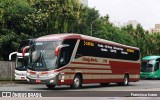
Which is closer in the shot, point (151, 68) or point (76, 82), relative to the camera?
point (76, 82)

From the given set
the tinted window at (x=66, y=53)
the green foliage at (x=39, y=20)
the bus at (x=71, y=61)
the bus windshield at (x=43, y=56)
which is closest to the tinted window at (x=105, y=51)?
the bus at (x=71, y=61)

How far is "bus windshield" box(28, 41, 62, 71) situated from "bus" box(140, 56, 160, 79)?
1181 inches

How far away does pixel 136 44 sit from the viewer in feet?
251

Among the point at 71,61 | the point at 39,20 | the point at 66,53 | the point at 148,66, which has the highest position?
the point at 39,20

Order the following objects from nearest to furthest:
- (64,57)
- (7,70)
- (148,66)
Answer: (64,57) → (7,70) → (148,66)

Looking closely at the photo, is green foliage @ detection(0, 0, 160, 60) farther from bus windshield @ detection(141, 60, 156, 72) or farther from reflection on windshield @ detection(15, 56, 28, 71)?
bus windshield @ detection(141, 60, 156, 72)

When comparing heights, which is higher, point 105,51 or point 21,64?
point 105,51

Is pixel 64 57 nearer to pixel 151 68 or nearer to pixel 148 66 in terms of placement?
pixel 151 68

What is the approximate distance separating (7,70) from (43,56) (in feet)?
56.5

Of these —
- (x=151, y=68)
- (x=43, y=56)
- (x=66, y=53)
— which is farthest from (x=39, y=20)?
(x=43, y=56)

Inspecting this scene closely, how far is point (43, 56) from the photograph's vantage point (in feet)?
83.2

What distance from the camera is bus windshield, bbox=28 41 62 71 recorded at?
25.2 m

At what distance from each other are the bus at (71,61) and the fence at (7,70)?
12.8m

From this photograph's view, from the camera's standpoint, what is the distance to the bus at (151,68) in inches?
2120
